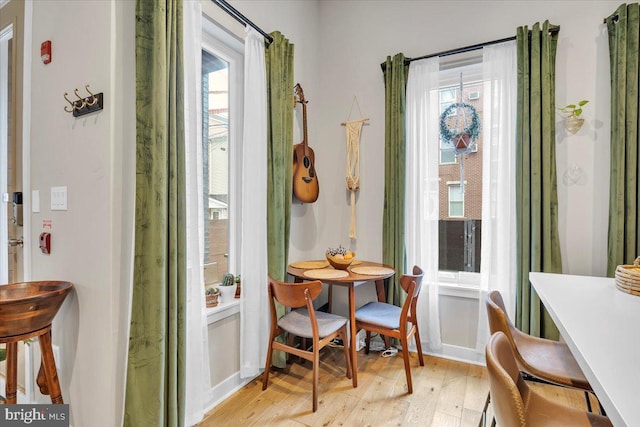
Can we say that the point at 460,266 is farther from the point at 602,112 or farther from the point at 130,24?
the point at 130,24

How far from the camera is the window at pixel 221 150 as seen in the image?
216 centimetres

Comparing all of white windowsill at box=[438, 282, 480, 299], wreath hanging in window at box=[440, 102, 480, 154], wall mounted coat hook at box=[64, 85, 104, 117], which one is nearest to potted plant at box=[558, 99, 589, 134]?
wreath hanging in window at box=[440, 102, 480, 154]

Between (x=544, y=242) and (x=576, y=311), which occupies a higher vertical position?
(x=544, y=242)

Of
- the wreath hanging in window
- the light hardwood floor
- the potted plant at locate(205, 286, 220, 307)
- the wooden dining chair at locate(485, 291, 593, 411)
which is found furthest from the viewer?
the wreath hanging in window

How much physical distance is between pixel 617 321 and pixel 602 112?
165 centimetres

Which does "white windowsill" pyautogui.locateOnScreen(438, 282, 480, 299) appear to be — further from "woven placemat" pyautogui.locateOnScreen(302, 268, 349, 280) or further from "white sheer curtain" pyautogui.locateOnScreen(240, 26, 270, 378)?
"white sheer curtain" pyautogui.locateOnScreen(240, 26, 270, 378)

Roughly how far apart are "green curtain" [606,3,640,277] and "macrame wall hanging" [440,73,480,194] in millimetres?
789

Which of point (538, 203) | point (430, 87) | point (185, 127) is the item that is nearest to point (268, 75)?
point (185, 127)

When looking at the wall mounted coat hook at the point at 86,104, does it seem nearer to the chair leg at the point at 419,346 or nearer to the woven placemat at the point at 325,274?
the woven placemat at the point at 325,274

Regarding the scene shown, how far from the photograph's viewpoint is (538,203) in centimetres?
208

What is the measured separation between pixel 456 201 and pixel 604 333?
1684 millimetres

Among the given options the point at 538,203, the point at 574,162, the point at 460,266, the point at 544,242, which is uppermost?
the point at 574,162

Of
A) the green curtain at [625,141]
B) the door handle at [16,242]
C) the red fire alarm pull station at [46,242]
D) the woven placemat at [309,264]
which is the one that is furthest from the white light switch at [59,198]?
the green curtain at [625,141]

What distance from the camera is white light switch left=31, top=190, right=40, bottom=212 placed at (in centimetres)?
165
